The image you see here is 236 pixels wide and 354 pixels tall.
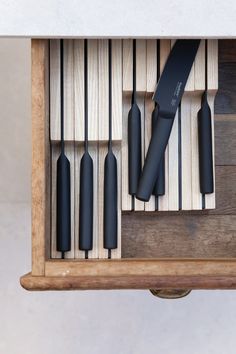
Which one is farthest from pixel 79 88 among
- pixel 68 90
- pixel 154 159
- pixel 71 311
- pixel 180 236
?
pixel 71 311

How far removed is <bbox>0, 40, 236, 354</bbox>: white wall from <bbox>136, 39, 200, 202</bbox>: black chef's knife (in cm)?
25

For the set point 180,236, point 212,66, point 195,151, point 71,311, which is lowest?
point 71,311

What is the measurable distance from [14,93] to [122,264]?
1.27 ft

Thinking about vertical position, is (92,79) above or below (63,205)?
above

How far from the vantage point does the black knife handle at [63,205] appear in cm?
72

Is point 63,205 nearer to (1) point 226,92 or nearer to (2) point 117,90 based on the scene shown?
(2) point 117,90

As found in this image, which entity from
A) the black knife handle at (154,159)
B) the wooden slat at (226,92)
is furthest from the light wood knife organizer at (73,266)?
the wooden slat at (226,92)

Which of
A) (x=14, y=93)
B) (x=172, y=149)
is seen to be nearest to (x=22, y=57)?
(x=14, y=93)
